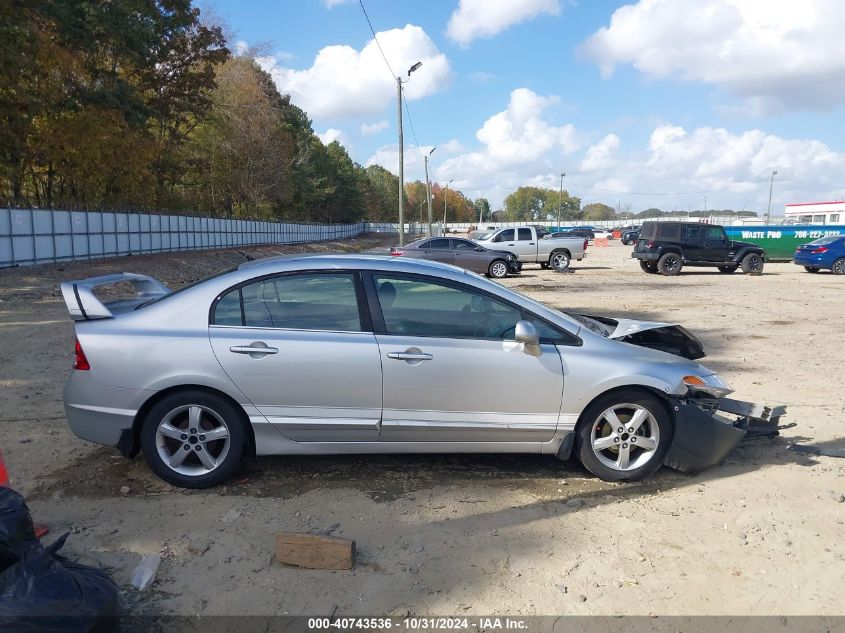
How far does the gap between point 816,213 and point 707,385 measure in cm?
9435

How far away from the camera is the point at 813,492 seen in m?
4.30

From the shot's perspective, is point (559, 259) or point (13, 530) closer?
point (13, 530)

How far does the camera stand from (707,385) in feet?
14.5

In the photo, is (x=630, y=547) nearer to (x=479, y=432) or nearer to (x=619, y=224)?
(x=479, y=432)

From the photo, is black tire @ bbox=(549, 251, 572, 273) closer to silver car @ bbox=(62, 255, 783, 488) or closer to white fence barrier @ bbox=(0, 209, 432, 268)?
white fence barrier @ bbox=(0, 209, 432, 268)

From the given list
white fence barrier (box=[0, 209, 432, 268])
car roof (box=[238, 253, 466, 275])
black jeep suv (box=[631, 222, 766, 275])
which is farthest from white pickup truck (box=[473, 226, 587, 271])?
car roof (box=[238, 253, 466, 275])

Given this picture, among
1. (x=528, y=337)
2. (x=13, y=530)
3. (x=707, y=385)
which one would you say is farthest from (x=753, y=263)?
(x=13, y=530)

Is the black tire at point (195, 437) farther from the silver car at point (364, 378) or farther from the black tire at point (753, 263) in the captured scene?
the black tire at point (753, 263)

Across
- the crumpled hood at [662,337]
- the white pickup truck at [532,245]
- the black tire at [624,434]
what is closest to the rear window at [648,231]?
the white pickup truck at [532,245]

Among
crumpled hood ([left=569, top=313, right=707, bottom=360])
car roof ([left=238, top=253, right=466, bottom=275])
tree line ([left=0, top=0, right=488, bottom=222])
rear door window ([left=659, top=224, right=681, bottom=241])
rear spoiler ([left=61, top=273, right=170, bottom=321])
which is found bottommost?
crumpled hood ([left=569, top=313, right=707, bottom=360])

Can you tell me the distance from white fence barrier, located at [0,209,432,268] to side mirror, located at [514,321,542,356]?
20655 mm

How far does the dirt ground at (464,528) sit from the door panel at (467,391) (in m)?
0.41

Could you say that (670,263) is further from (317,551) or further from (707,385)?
(317,551)

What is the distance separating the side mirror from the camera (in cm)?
411
